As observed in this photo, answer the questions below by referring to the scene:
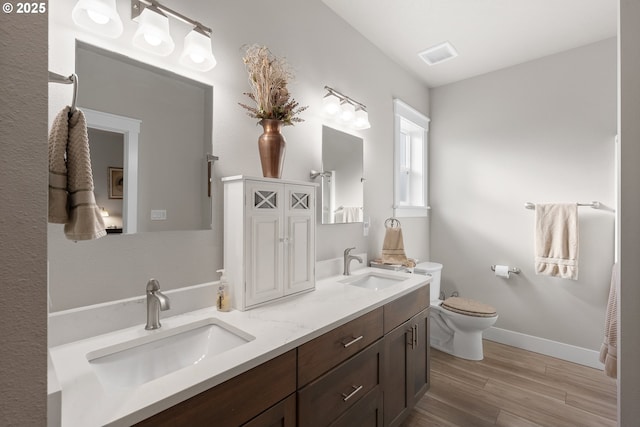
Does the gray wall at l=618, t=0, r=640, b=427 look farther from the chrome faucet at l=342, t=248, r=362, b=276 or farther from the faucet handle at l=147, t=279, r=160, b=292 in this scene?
the faucet handle at l=147, t=279, r=160, b=292

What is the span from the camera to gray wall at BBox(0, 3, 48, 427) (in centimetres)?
48

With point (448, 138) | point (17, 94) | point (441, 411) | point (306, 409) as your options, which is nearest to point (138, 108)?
point (17, 94)

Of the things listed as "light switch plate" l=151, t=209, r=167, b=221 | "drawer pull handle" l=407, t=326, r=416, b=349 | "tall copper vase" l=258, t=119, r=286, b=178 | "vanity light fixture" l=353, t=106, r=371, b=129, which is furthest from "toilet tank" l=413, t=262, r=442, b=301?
"light switch plate" l=151, t=209, r=167, b=221

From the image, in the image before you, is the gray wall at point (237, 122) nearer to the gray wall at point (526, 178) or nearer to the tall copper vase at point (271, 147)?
the tall copper vase at point (271, 147)

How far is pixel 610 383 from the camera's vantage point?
2.22 metres

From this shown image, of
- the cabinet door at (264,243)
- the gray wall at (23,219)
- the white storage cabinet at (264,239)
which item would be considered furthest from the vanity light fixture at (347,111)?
the gray wall at (23,219)

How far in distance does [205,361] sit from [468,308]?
7.52 ft

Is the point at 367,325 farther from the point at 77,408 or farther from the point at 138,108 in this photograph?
the point at 138,108

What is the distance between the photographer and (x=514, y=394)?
2080mm

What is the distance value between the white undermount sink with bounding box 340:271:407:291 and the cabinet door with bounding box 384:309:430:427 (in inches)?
10.7

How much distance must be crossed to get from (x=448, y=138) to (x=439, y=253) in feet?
4.20

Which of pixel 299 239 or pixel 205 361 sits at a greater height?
pixel 299 239

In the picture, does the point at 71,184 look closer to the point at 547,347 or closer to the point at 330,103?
the point at 330,103

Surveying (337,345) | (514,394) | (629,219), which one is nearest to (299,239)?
(337,345)
